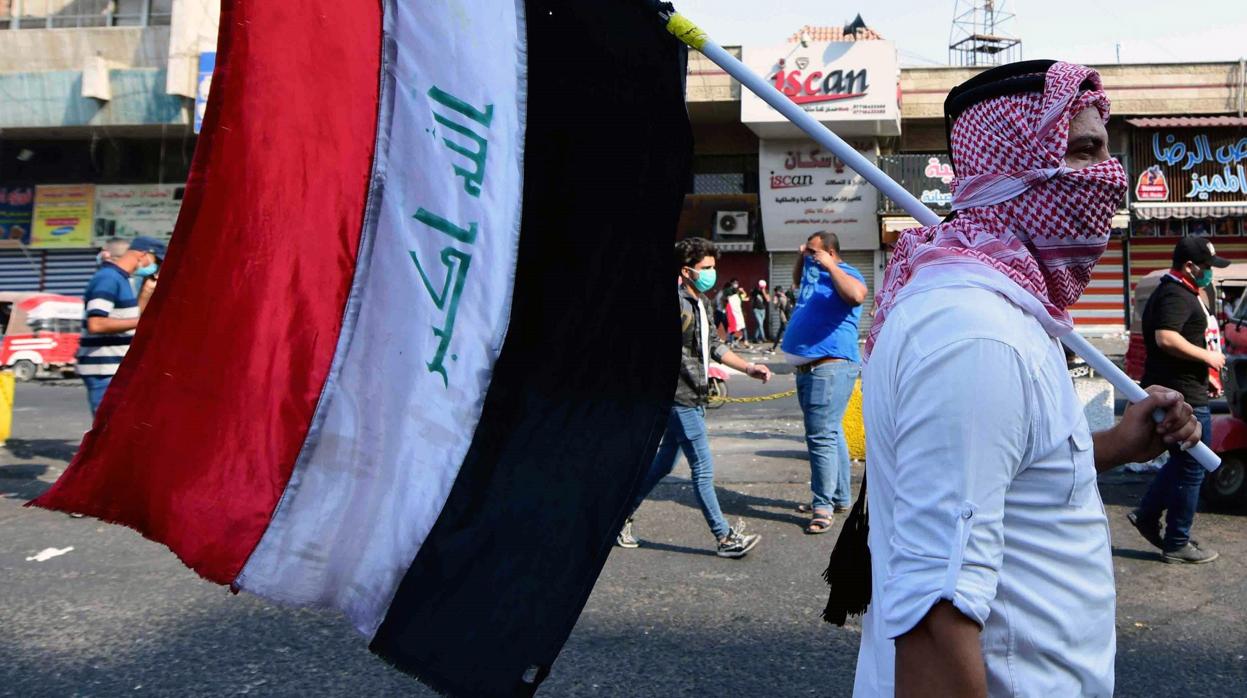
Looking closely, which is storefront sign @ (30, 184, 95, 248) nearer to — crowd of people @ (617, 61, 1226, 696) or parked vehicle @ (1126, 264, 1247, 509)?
parked vehicle @ (1126, 264, 1247, 509)

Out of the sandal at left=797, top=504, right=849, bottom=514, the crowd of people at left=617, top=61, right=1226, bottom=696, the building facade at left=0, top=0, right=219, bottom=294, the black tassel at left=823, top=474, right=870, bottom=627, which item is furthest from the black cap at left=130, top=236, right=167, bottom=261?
the building facade at left=0, top=0, right=219, bottom=294

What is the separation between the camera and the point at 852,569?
6.07 feet

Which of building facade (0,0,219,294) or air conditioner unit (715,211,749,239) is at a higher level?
building facade (0,0,219,294)

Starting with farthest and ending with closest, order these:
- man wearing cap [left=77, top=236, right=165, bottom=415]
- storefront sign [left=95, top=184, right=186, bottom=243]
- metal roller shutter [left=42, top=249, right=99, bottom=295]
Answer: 1. metal roller shutter [left=42, top=249, right=99, bottom=295]
2. storefront sign [left=95, top=184, right=186, bottom=243]
3. man wearing cap [left=77, top=236, right=165, bottom=415]

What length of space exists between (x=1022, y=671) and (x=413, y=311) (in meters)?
1.23

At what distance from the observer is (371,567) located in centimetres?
197

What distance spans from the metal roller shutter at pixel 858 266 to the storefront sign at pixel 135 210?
18.0 metres

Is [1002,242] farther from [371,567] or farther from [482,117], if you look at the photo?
[371,567]

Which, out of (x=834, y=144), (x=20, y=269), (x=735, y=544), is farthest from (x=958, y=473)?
(x=20, y=269)

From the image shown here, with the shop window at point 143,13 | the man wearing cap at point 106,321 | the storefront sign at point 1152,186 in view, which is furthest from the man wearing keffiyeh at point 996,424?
the shop window at point 143,13

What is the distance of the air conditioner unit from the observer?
30.7 m

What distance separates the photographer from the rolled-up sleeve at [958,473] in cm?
131

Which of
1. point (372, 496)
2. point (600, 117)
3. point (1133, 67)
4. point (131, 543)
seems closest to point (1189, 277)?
point (600, 117)

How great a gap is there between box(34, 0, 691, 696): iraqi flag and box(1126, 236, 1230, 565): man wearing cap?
4.57m
